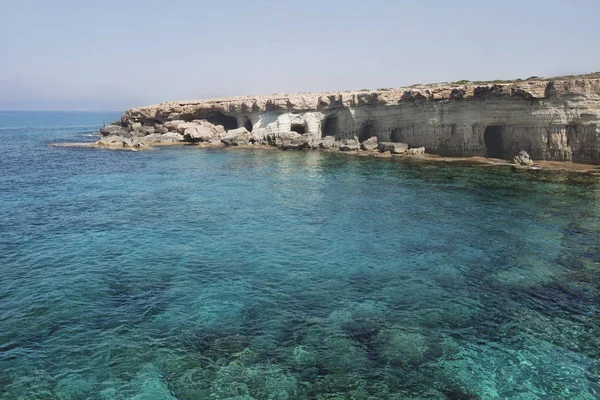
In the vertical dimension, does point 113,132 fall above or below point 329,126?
below

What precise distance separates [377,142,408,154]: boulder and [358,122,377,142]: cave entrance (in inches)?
218

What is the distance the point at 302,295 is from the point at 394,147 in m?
38.8

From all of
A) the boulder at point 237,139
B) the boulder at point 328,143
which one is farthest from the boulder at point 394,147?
the boulder at point 237,139

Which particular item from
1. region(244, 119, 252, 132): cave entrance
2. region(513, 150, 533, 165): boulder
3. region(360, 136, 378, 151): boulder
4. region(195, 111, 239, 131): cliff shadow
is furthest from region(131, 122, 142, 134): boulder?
region(513, 150, 533, 165): boulder

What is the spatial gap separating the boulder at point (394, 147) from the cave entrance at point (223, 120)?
3540cm

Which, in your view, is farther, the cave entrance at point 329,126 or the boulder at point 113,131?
the boulder at point 113,131

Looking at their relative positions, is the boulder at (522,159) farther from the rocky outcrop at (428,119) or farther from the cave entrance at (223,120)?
the cave entrance at (223,120)

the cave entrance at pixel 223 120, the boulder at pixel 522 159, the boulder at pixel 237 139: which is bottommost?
the boulder at pixel 522 159

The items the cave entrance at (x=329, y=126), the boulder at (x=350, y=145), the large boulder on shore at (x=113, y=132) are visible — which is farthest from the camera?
the large boulder on shore at (x=113, y=132)

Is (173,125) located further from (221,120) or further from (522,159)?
(522,159)

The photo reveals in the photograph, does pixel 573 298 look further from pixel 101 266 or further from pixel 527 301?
pixel 101 266

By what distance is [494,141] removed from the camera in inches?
1953

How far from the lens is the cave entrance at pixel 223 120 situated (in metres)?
77.8

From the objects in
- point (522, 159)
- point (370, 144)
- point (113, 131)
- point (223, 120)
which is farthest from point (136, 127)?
point (522, 159)
